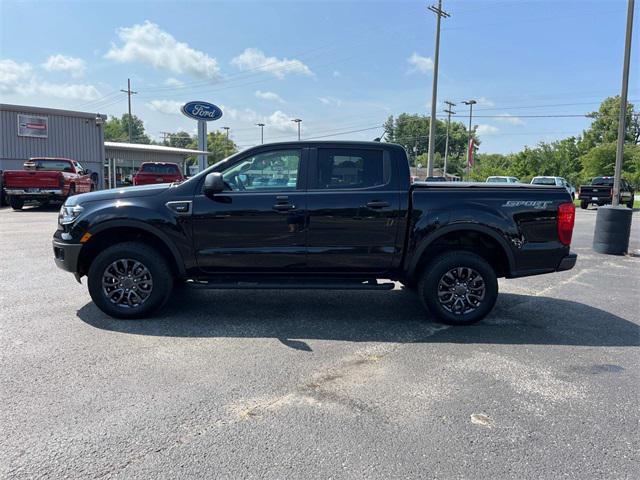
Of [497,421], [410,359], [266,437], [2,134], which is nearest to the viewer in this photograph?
[266,437]

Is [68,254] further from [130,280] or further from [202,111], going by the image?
[202,111]

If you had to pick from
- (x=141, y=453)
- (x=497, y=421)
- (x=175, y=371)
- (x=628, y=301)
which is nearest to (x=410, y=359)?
(x=497, y=421)

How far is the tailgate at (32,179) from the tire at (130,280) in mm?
13786

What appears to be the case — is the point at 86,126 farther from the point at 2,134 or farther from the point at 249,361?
the point at 249,361

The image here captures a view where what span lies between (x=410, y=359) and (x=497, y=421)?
3.67ft

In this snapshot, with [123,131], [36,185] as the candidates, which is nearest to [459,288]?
[36,185]

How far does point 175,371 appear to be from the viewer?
3.86 meters

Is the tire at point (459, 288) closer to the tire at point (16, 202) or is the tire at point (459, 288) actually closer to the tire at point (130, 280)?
the tire at point (130, 280)

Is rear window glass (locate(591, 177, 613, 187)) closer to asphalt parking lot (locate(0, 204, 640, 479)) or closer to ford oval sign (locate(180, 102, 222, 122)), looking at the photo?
ford oval sign (locate(180, 102, 222, 122))

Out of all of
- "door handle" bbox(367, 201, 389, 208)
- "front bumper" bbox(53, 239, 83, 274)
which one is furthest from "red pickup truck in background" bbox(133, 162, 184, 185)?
"door handle" bbox(367, 201, 389, 208)

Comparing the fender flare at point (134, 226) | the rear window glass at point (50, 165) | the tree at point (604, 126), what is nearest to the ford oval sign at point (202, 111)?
the rear window glass at point (50, 165)

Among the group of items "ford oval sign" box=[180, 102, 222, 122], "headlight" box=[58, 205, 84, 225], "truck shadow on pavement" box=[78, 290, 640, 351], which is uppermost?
"ford oval sign" box=[180, 102, 222, 122]

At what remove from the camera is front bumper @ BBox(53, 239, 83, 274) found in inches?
197

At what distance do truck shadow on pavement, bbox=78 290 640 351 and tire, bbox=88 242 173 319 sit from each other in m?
0.15
